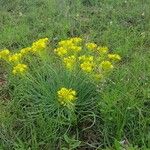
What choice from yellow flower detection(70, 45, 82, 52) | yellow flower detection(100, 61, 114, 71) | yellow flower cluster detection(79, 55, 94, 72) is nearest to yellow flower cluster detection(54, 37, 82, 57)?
yellow flower detection(70, 45, 82, 52)

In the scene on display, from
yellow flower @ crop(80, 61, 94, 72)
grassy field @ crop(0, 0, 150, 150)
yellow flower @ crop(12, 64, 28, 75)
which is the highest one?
yellow flower @ crop(80, 61, 94, 72)

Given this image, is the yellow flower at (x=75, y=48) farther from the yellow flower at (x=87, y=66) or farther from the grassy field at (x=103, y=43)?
the grassy field at (x=103, y=43)

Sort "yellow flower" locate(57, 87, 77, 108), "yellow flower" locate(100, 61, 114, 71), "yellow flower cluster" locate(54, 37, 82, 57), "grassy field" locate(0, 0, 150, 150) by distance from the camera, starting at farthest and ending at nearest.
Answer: "yellow flower cluster" locate(54, 37, 82, 57) → "yellow flower" locate(100, 61, 114, 71) → "grassy field" locate(0, 0, 150, 150) → "yellow flower" locate(57, 87, 77, 108)

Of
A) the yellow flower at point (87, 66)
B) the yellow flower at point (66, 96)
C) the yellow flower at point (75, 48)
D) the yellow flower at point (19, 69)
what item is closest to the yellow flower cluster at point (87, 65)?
the yellow flower at point (87, 66)

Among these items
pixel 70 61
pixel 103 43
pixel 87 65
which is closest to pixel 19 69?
pixel 70 61

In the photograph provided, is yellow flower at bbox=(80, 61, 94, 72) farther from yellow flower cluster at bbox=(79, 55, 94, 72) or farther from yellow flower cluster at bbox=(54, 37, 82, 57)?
yellow flower cluster at bbox=(54, 37, 82, 57)

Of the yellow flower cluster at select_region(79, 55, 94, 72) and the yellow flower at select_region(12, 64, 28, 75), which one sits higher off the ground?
the yellow flower cluster at select_region(79, 55, 94, 72)

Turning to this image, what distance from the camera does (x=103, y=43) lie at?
5.03 metres

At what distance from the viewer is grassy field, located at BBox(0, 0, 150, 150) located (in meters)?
3.19

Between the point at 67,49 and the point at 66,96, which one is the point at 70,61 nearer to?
the point at 67,49

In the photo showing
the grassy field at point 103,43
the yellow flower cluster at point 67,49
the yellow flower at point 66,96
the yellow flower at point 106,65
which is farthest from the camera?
the yellow flower cluster at point 67,49

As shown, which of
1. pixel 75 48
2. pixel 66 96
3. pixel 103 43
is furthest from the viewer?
pixel 103 43

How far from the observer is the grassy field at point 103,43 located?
125 inches

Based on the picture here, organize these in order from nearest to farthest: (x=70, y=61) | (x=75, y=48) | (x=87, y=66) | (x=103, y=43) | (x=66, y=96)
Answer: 1. (x=66, y=96)
2. (x=87, y=66)
3. (x=70, y=61)
4. (x=75, y=48)
5. (x=103, y=43)
